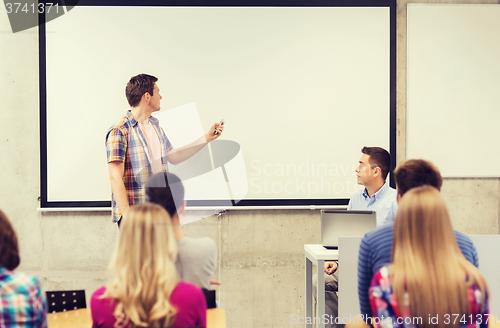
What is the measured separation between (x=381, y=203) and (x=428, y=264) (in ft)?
4.91

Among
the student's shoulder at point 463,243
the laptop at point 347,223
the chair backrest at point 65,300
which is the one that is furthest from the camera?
the laptop at point 347,223

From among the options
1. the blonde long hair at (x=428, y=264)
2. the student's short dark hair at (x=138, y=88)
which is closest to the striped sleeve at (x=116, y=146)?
the student's short dark hair at (x=138, y=88)

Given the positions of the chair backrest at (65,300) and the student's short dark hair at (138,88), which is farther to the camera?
the student's short dark hair at (138,88)

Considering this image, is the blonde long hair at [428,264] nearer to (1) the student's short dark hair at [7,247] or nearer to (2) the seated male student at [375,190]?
(1) the student's short dark hair at [7,247]

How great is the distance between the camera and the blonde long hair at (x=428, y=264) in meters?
1.08

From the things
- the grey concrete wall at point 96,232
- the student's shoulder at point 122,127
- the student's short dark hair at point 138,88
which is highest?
the student's short dark hair at point 138,88

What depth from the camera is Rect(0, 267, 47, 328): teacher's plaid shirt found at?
102 cm

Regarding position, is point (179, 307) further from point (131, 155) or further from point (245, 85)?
point (245, 85)

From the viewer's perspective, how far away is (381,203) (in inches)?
101

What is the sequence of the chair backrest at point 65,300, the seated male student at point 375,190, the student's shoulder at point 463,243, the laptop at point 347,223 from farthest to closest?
the seated male student at point 375,190
the laptop at point 347,223
the chair backrest at point 65,300
the student's shoulder at point 463,243

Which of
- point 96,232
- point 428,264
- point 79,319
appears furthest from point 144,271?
point 96,232

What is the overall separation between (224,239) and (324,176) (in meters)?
1.02

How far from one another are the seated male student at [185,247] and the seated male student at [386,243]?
1.92ft

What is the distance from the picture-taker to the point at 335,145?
3.25 metres
